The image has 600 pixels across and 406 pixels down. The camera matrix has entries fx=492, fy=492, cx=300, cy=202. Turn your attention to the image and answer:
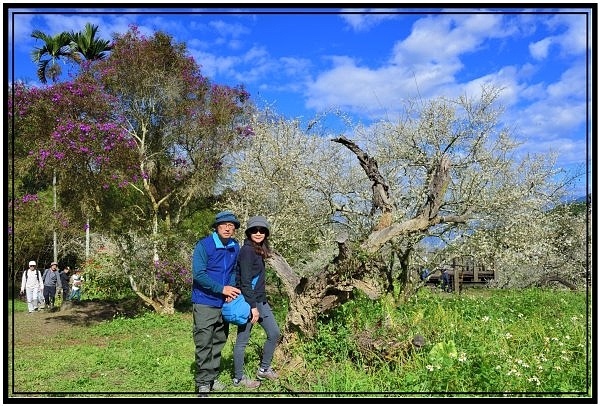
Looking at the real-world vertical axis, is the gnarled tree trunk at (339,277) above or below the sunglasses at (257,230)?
below

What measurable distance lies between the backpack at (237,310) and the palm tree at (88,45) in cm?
927

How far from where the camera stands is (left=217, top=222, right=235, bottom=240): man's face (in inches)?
166

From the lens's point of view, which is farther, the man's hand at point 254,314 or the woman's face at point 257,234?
the woman's face at point 257,234

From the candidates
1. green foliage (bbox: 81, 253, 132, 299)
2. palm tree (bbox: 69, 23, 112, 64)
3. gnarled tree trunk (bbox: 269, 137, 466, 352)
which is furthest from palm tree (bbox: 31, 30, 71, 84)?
gnarled tree trunk (bbox: 269, 137, 466, 352)

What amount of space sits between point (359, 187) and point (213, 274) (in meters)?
5.80

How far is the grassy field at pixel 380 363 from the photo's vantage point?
3.94 m

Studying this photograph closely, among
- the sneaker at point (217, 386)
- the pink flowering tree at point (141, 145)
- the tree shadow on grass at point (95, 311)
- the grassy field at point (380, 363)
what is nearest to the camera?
the grassy field at point (380, 363)

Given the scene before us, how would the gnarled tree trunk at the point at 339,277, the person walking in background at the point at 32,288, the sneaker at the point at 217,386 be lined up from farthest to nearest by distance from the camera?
the person walking in background at the point at 32,288 → the gnarled tree trunk at the point at 339,277 → the sneaker at the point at 217,386

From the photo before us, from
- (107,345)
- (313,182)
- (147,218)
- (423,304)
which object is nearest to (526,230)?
(423,304)

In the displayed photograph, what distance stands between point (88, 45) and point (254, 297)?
380 inches

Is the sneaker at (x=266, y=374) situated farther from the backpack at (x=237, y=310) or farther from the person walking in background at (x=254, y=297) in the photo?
the backpack at (x=237, y=310)

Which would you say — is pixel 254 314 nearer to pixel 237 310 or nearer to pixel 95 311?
pixel 237 310

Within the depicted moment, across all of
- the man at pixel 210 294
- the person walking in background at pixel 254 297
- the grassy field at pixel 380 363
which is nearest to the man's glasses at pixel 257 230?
the person walking in background at pixel 254 297

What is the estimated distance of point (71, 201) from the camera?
1061 cm
